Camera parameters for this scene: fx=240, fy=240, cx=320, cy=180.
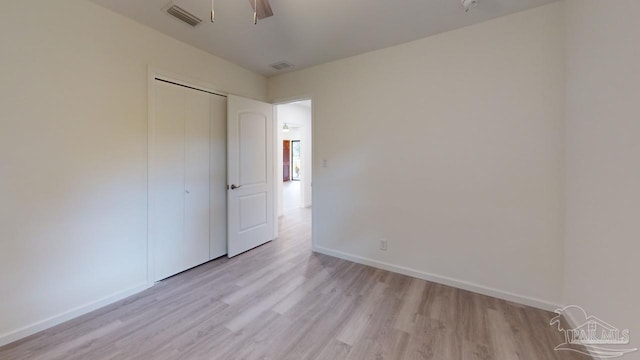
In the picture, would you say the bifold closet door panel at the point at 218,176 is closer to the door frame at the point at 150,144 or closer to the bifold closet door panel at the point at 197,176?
the bifold closet door panel at the point at 197,176

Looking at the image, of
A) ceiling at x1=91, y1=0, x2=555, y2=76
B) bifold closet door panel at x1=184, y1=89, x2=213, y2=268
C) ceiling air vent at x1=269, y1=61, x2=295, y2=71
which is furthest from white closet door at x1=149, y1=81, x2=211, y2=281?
ceiling air vent at x1=269, y1=61, x2=295, y2=71

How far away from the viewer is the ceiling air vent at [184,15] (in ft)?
6.97

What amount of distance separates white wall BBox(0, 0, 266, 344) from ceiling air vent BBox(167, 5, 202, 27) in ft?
1.48

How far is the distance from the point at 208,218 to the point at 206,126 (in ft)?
3.85

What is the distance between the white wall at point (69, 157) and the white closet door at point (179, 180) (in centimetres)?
15

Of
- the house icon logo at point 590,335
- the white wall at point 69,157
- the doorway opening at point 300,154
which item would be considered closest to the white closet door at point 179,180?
the white wall at point 69,157

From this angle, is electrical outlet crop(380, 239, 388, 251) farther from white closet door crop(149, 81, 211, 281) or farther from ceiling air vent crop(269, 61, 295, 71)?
ceiling air vent crop(269, 61, 295, 71)

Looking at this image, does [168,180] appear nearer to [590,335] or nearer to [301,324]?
[301,324]

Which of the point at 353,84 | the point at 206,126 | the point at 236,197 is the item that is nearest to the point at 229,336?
the point at 236,197

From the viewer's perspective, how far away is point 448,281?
2553mm

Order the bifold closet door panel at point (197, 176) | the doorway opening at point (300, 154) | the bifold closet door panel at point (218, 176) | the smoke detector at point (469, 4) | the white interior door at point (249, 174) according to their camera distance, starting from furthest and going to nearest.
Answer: the doorway opening at point (300, 154), the white interior door at point (249, 174), the bifold closet door panel at point (218, 176), the bifold closet door panel at point (197, 176), the smoke detector at point (469, 4)

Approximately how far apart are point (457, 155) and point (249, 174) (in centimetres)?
267

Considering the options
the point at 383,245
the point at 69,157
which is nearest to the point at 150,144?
the point at 69,157

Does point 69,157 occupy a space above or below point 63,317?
above
